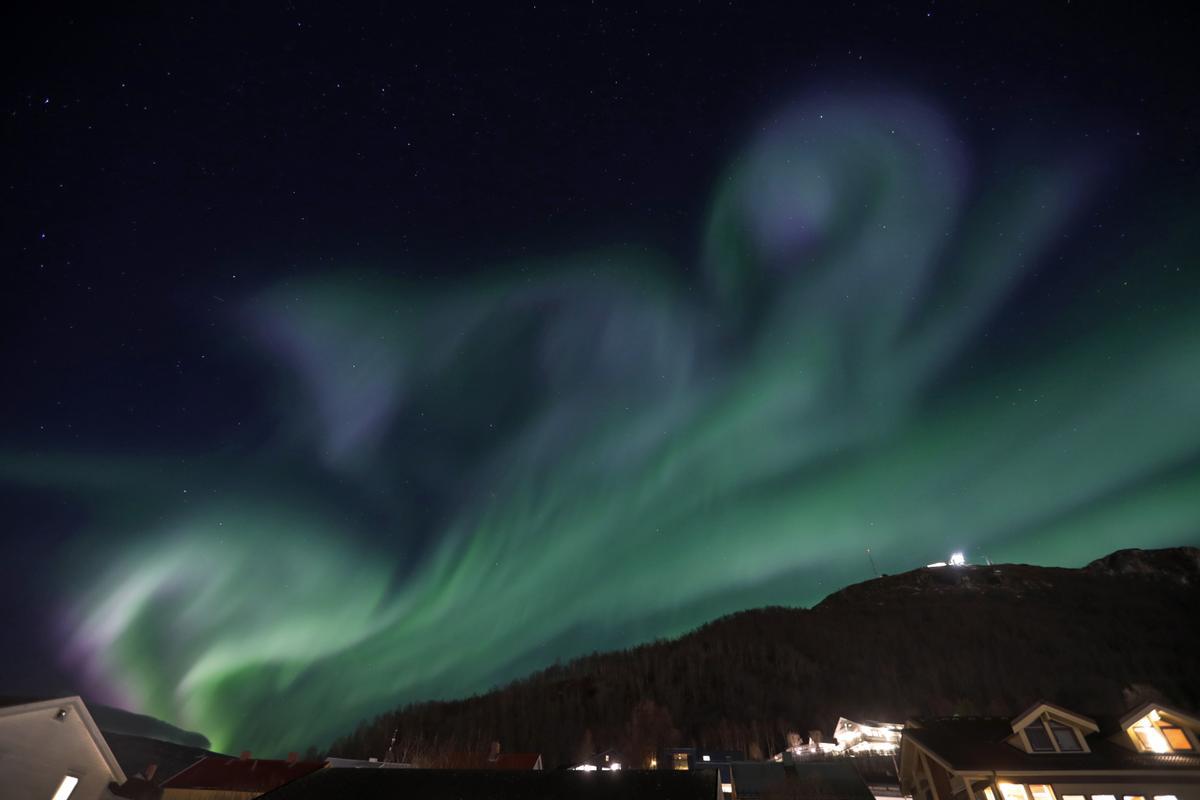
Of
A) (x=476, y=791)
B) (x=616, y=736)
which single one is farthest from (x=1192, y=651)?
(x=476, y=791)

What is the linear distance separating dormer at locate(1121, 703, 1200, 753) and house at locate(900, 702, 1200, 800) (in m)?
0.04

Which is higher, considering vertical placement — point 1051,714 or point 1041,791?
point 1051,714


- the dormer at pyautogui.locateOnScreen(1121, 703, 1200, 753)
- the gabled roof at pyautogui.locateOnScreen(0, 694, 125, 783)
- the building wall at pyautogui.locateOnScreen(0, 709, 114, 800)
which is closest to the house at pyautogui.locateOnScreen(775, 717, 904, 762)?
the dormer at pyautogui.locateOnScreen(1121, 703, 1200, 753)

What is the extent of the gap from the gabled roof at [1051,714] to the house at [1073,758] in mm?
45

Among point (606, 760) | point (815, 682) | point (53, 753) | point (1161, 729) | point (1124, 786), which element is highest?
point (815, 682)

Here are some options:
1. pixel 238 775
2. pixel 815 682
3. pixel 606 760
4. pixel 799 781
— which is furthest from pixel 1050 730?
pixel 815 682

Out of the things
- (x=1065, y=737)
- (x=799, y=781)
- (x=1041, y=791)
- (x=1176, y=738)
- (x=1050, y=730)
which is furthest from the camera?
(x=799, y=781)

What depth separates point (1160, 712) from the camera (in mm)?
29859

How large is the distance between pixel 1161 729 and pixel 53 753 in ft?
173

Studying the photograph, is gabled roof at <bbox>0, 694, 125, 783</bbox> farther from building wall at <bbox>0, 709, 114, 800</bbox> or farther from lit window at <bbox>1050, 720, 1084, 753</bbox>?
lit window at <bbox>1050, 720, 1084, 753</bbox>

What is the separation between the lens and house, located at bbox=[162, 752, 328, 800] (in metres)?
40.1

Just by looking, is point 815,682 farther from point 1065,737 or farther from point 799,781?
point 1065,737

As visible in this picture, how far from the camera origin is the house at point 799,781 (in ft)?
147

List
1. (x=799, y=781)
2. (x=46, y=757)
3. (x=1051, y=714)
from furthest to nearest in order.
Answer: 1. (x=799, y=781)
2. (x=1051, y=714)
3. (x=46, y=757)
